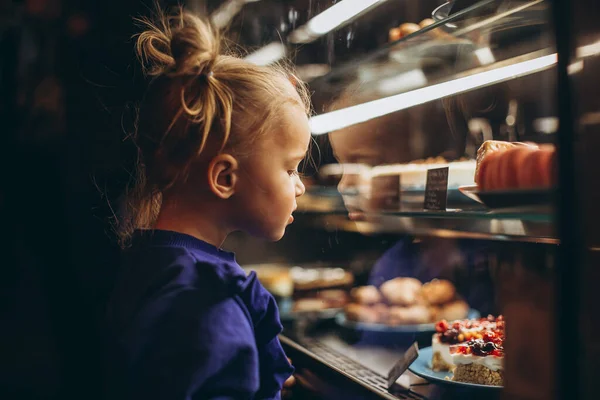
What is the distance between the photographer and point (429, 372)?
1198 mm

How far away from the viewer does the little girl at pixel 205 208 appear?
866mm

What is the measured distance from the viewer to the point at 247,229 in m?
1.03

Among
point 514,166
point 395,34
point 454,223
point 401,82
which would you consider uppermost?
point 395,34

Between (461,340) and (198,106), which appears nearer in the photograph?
(198,106)

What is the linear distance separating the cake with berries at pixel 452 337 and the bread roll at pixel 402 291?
34 centimetres

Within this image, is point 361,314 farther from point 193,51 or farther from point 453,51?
point 193,51

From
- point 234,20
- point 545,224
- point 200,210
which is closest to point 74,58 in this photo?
point 234,20

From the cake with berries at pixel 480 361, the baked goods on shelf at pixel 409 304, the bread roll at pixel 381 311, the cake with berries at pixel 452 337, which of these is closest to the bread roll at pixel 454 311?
the baked goods on shelf at pixel 409 304

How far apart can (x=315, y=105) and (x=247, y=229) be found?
44cm

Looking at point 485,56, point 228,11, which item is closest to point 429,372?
point 485,56

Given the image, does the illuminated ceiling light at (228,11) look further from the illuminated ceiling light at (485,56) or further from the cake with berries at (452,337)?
the cake with berries at (452,337)

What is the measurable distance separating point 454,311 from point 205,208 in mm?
853

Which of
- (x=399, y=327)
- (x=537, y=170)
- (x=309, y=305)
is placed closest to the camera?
(x=537, y=170)

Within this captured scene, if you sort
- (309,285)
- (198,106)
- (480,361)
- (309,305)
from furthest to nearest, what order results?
1. (309,285)
2. (309,305)
3. (480,361)
4. (198,106)
